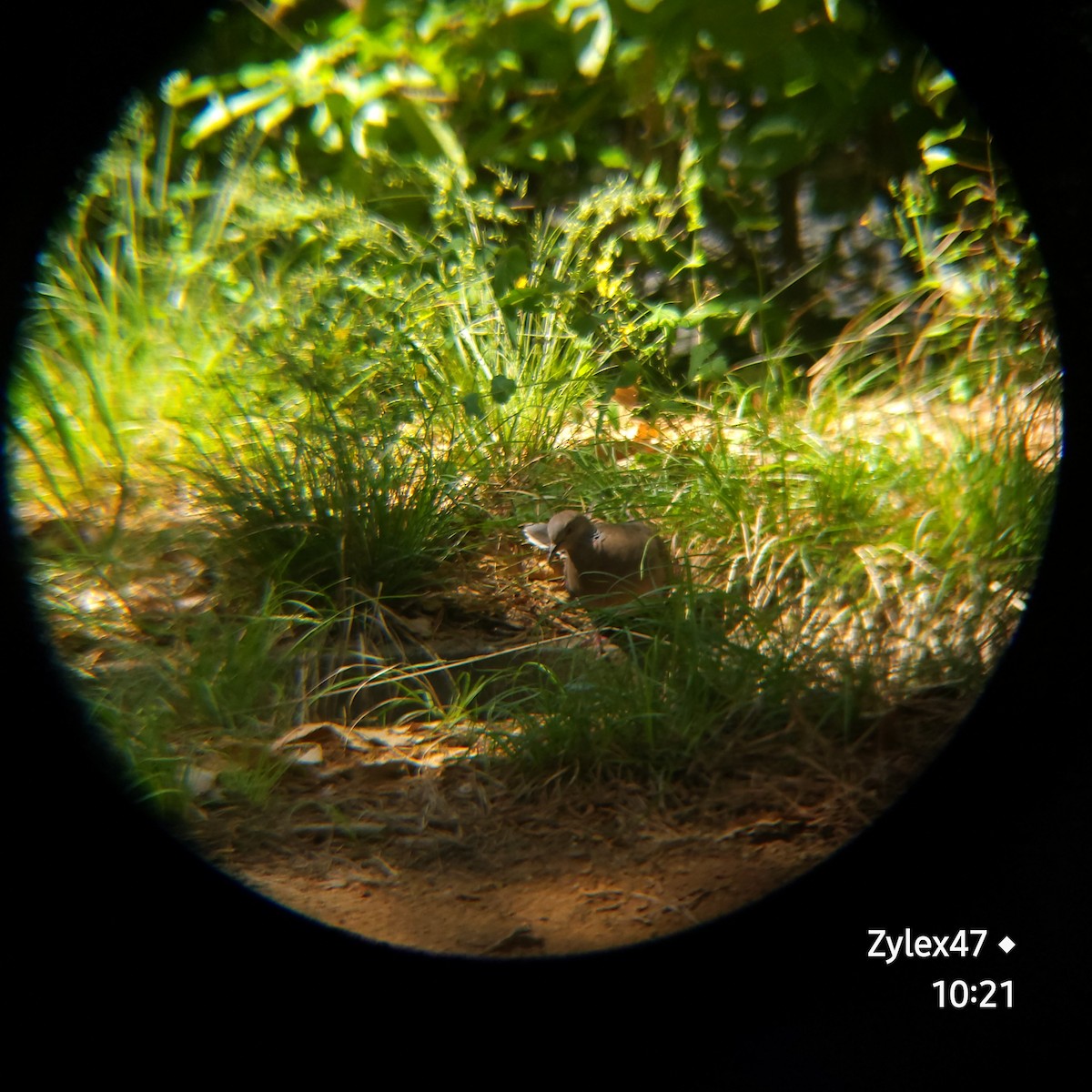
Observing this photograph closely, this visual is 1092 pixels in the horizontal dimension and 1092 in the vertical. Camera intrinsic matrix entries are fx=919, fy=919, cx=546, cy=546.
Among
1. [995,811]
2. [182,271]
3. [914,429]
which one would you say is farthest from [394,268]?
[995,811]

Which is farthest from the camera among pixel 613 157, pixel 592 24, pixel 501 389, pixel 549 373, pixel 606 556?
pixel 613 157

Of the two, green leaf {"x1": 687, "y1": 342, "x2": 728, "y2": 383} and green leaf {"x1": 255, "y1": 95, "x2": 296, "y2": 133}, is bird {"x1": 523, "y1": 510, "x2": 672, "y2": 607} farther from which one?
green leaf {"x1": 255, "y1": 95, "x2": 296, "y2": 133}

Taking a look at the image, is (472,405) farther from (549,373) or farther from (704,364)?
(704,364)

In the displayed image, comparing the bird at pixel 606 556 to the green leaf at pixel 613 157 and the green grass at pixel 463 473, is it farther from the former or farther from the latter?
the green leaf at pixel 613 157

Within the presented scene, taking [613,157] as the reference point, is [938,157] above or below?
below

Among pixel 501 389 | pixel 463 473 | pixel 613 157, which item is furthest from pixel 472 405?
pixel 613 157
